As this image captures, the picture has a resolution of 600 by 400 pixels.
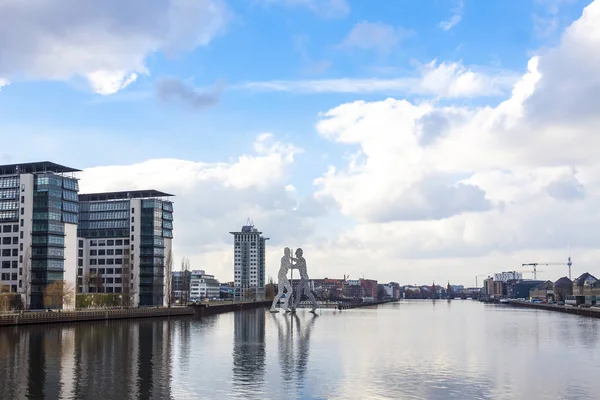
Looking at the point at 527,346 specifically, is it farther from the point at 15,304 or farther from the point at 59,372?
the point at 15,304

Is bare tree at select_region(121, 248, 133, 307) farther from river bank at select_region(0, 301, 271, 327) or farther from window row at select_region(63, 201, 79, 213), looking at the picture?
window row at select_region(63, 201, 79, 213)

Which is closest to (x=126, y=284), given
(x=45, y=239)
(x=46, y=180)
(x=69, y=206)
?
(x=69, y=206)

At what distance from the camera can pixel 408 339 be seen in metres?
110

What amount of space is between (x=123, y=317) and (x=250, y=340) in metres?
63.4

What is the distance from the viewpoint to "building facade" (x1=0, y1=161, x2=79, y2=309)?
157 meters

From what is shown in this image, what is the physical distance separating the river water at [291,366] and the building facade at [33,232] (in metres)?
45.1

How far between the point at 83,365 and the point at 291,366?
2088cm

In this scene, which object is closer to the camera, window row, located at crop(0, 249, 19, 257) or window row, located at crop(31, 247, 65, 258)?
window row, located at crop(31, 247, 65, 258)

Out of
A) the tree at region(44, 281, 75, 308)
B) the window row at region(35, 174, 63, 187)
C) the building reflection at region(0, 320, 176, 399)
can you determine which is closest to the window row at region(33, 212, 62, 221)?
the window row at region(35, 174, 63, 187)

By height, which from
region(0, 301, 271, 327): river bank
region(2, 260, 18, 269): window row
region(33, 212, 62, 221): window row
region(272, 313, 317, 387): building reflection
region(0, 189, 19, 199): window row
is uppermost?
region(0, 189, 19, 199): window row

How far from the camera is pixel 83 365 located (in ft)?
227

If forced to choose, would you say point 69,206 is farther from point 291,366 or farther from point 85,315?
point 291,366

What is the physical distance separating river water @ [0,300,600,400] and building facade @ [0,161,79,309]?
45.1 meters

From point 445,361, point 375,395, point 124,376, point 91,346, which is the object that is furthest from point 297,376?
point 91,346
